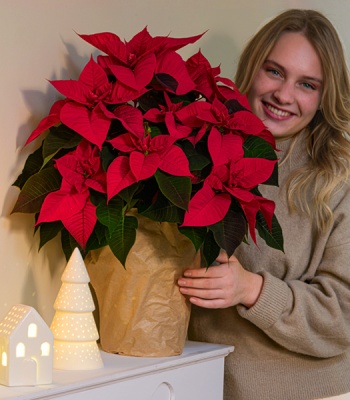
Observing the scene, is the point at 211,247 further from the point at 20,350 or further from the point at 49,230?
the point at 20,350

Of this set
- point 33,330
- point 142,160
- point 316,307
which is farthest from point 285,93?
point 33,330

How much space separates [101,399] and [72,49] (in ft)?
2.15

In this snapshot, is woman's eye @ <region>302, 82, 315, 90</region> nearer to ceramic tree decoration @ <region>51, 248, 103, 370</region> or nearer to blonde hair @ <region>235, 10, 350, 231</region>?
blonde hair @ <region>235, 10, 350, 231</region>

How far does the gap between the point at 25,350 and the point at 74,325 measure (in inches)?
5.7

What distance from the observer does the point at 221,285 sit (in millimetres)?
1521

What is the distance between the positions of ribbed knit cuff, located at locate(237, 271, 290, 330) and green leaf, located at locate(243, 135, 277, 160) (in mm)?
304

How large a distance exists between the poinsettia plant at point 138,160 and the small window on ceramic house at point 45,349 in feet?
0.66

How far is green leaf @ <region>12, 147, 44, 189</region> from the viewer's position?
4.45 feet

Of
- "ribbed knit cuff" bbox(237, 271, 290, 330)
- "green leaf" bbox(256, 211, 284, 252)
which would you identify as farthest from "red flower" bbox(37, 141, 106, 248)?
"ribbed knit cuff" bbox(237, 271, 290, 330)

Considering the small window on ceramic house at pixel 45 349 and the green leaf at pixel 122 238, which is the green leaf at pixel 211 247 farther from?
the small window on ceramic house at pixel 45 349

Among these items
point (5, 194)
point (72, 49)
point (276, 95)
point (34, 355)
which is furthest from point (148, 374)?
point (276, 95)

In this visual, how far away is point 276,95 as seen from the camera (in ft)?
5.90

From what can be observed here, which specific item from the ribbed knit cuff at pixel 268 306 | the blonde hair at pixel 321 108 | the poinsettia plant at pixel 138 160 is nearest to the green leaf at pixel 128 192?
the poinsettia plant at pixel 138 160

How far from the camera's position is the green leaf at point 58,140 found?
132cm
